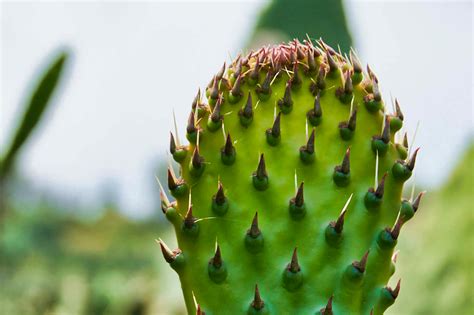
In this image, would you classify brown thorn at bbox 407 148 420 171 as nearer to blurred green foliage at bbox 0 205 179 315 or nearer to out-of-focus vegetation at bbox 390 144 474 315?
out-of-focus vegetation at bbox 390 144 474 315

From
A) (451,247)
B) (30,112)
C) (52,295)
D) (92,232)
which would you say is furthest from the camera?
(92,232)

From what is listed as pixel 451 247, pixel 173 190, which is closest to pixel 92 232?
pixel 451 247

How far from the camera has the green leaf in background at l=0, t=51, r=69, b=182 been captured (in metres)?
2.86

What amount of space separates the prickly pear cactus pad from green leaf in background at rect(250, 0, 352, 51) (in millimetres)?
4997

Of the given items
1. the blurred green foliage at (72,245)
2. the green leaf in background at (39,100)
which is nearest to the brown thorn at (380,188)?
the green leaf in background at (39,100)

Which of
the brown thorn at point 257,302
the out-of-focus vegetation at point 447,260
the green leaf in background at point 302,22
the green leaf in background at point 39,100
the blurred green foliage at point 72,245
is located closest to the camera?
the brown thorn at point 257,302

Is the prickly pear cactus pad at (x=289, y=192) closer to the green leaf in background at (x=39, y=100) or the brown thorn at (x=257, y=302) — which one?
the brown thorn at (x=257, y=302)

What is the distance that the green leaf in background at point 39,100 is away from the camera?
2.86m

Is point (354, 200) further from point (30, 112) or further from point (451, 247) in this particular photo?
point (451, 247)

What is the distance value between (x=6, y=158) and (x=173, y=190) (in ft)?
6.03

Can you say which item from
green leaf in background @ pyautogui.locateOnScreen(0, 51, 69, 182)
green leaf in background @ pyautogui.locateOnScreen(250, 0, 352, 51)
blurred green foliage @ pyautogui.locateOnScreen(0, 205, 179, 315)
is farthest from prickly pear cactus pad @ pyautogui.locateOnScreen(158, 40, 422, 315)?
blurred green foliage @ pyautogui.locateOnScreen(0, 205, 179, 315)

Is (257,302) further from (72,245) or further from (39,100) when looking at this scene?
(72,245)

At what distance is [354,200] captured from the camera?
1.34 m

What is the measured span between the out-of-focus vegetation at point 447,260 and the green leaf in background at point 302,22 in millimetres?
2500
